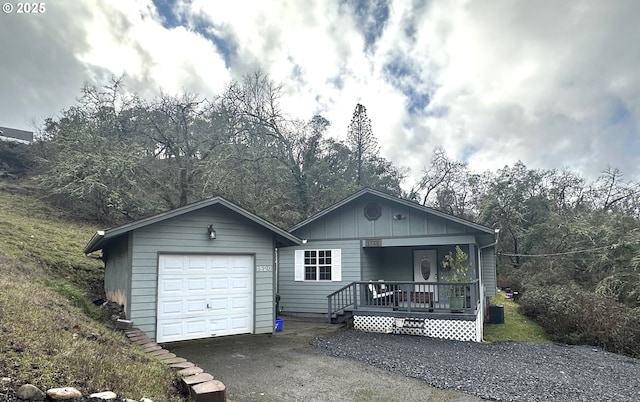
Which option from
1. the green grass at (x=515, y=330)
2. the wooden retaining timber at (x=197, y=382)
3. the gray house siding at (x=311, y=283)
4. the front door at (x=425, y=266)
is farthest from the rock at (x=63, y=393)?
the front door at (x=425, y=266)

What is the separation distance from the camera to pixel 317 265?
538 inches

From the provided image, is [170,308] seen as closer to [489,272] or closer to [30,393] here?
[30,393]

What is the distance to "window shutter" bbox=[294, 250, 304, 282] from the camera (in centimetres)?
1378

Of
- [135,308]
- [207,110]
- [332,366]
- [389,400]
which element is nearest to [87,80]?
[207,110]

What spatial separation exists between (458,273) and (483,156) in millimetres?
25209

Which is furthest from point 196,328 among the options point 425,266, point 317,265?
point 425,266

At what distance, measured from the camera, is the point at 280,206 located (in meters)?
23.3

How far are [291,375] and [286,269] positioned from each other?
784cm

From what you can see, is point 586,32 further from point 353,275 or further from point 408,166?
point 408,166

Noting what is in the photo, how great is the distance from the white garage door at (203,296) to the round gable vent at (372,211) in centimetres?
494

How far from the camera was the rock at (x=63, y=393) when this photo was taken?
2.99m

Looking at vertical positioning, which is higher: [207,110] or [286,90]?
[286,90]

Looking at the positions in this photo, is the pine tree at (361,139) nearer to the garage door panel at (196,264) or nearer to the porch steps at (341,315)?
the porch steps at (341,315)
